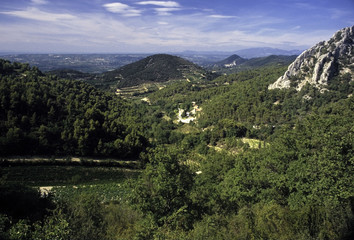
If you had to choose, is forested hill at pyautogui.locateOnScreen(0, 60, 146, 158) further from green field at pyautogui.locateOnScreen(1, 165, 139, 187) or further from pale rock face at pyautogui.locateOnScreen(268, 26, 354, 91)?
pale rock face at pyautogui.locateOnScreen(268, 26, 354, 91)

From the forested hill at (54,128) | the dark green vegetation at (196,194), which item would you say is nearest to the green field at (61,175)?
the dark green vegetation at (196,194)

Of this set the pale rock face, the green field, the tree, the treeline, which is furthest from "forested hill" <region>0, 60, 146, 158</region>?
the pale rock face

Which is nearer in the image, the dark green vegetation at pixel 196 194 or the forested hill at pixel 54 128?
the dark green vegetation at pixel 196 194

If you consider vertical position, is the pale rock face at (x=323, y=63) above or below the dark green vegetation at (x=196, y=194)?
above

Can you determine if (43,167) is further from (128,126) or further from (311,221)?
(311,221)

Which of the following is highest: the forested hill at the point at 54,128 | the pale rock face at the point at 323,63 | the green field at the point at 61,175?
the pale rock face at the point at 323,63

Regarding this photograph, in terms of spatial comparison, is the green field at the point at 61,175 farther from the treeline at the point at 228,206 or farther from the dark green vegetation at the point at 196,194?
the treeline at the point at 228,206

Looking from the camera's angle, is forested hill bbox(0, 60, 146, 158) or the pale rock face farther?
the pale rock face

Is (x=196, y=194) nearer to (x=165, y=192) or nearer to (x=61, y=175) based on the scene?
(x=165, y=192)
